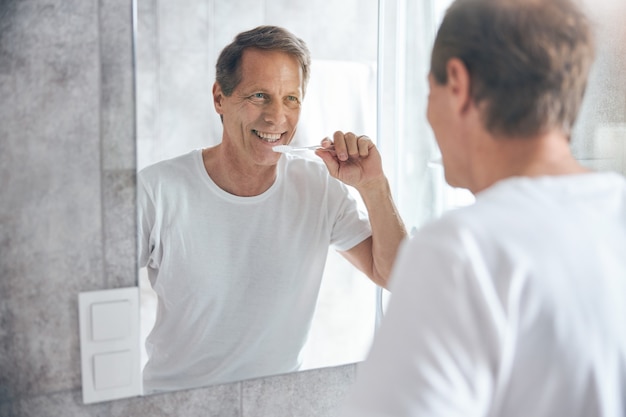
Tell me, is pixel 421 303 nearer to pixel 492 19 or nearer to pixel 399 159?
pixel 492 19

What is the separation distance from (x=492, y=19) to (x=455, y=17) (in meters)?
0.05

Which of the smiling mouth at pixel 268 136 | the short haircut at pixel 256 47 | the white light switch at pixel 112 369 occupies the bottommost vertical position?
the white light switch at pixel 112 369

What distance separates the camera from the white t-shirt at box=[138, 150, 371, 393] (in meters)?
1.02

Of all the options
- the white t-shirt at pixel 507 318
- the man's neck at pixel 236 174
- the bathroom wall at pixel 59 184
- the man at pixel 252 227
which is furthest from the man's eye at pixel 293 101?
the white t-shirt at pixel 507 318

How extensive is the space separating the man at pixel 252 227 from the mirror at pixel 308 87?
2 cm

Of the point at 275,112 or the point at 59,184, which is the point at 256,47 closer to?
the point at 275,112

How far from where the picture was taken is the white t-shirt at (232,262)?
1021mm

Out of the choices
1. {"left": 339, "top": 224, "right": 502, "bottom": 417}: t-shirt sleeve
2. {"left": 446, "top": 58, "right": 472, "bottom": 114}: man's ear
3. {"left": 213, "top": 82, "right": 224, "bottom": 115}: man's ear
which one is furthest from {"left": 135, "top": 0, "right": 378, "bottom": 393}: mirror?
{"left": 339, "top": 224, "right": 502, "bottom": 417}: t-shirt sleeve

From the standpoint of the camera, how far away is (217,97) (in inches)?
40.3

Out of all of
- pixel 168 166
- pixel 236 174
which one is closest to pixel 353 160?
pixel 236 174

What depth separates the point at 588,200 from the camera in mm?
655

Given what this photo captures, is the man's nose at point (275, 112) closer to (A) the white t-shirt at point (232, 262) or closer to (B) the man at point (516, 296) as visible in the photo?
(A) the white t-shirt at point (232, 262)

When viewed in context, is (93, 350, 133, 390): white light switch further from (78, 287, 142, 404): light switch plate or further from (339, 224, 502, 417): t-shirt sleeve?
(339, 224, 502, 417): t-shirt sleeve

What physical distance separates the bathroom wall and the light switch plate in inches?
0.5
